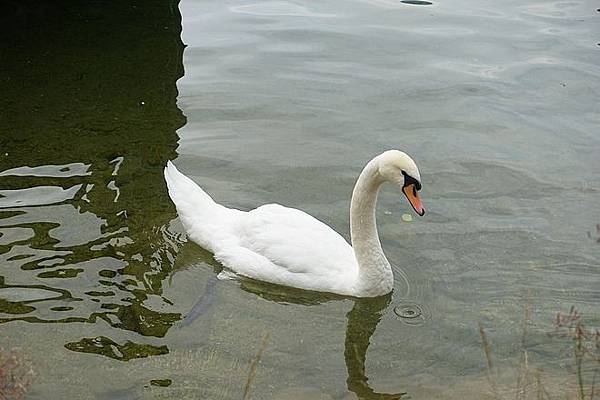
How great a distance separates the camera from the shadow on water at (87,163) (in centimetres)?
525

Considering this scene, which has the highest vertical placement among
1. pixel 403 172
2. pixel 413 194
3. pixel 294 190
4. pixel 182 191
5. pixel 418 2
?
pixel 418 2

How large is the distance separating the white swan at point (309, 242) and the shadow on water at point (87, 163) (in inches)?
14.0

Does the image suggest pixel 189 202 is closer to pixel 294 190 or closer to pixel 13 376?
pixel 294 190

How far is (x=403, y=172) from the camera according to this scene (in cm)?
500

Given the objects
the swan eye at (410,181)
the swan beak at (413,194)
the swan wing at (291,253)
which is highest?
the swan eye at (410,181)

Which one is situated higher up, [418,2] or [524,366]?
[418,2]

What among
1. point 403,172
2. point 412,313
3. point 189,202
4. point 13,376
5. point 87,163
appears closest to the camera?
point 13,376

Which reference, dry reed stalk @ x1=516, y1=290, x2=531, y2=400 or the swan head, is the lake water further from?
the swan head

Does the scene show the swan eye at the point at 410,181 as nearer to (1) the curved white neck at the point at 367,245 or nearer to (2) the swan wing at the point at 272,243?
(1) the curved white neck at the point at 367,245

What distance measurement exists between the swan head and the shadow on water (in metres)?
1.53

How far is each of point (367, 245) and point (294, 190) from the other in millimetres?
1624

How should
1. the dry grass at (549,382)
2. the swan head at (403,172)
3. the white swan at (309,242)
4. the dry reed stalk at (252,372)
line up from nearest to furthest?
the dry reed stalk at (252,372), the dry grass at (549,382), the swan head at (403,172), the white swan at (309,242)

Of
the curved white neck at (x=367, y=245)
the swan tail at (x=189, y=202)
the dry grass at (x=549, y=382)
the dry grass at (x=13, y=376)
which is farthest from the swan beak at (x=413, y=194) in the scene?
the dry grass at (x=13, y=376)

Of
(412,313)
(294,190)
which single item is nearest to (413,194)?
(412,313)
